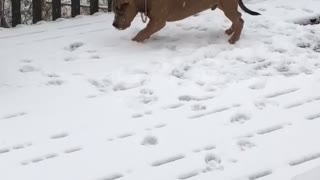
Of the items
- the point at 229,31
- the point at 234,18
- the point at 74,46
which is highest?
the point at 234,18

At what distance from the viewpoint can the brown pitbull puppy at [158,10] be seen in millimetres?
4699

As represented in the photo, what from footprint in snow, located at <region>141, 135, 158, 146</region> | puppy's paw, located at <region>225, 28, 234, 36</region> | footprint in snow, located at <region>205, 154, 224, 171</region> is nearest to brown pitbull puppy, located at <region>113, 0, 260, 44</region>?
puppy's paw, located at <region>225, 28, 234, 36</region>

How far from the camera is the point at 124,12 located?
4730mm

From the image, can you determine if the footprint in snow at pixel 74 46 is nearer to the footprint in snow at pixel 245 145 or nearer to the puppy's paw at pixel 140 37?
the puppy's paw at pixel 140 37

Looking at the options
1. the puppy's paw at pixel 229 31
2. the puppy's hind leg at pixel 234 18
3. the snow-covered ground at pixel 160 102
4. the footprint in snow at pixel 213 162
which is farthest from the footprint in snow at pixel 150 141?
the puppy's paw at pixel 229 31

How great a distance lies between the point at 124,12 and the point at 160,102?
1.21 metres

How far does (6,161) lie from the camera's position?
3072mm

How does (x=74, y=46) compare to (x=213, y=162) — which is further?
(x=74, y=46)

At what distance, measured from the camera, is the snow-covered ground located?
3.10 metres

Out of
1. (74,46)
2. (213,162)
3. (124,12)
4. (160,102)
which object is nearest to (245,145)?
(213,162)

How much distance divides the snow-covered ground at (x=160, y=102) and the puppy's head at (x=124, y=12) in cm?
17

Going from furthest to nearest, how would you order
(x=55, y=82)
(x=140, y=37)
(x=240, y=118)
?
(x=140, y=37) → (x=55, y=82) → (x=240, y=118)

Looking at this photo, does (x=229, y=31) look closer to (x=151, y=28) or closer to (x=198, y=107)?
(x=151, y=28)

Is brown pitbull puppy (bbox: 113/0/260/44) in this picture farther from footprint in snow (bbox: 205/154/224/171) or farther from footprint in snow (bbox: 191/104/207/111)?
footprint in snow (bbox: 205/154/224/171)
